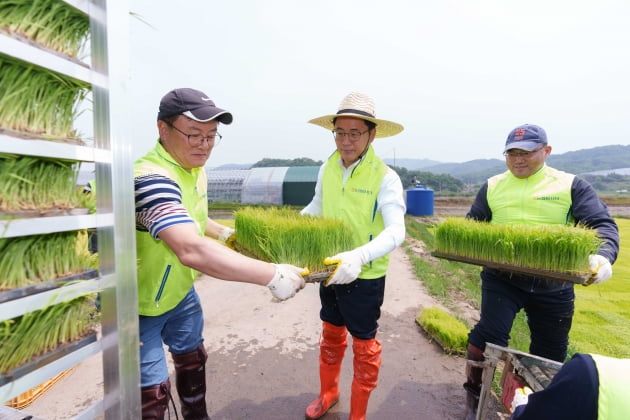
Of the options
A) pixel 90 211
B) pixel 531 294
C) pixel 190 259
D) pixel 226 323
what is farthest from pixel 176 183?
pixel 226 323

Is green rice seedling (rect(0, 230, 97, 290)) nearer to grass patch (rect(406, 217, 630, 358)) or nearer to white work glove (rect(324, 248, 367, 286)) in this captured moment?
white work glove (rect(324, 248, 367, 286))

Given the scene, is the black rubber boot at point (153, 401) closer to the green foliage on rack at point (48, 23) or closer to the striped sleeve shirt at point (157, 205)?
the striped sleeve shirt at point (157, 205)

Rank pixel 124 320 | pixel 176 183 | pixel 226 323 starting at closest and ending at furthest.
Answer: pixel 124 320, pixel 176 183, pixel 226 323

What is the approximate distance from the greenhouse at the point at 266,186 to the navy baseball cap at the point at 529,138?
17.9 metres

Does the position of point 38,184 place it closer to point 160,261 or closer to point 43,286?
point 43,286

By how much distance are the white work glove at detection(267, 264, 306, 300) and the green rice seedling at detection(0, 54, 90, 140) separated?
109 cm

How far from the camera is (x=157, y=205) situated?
1.60 metres

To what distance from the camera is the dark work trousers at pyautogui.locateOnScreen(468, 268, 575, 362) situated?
2559mm

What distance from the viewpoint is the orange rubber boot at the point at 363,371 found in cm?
246

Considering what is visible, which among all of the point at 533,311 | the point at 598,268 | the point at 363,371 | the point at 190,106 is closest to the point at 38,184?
the point at 190,106

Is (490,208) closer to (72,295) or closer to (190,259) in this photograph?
(190,259)

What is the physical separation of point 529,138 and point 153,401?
3193mm

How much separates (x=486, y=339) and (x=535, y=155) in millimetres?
1521

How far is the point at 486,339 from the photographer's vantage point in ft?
8.59
